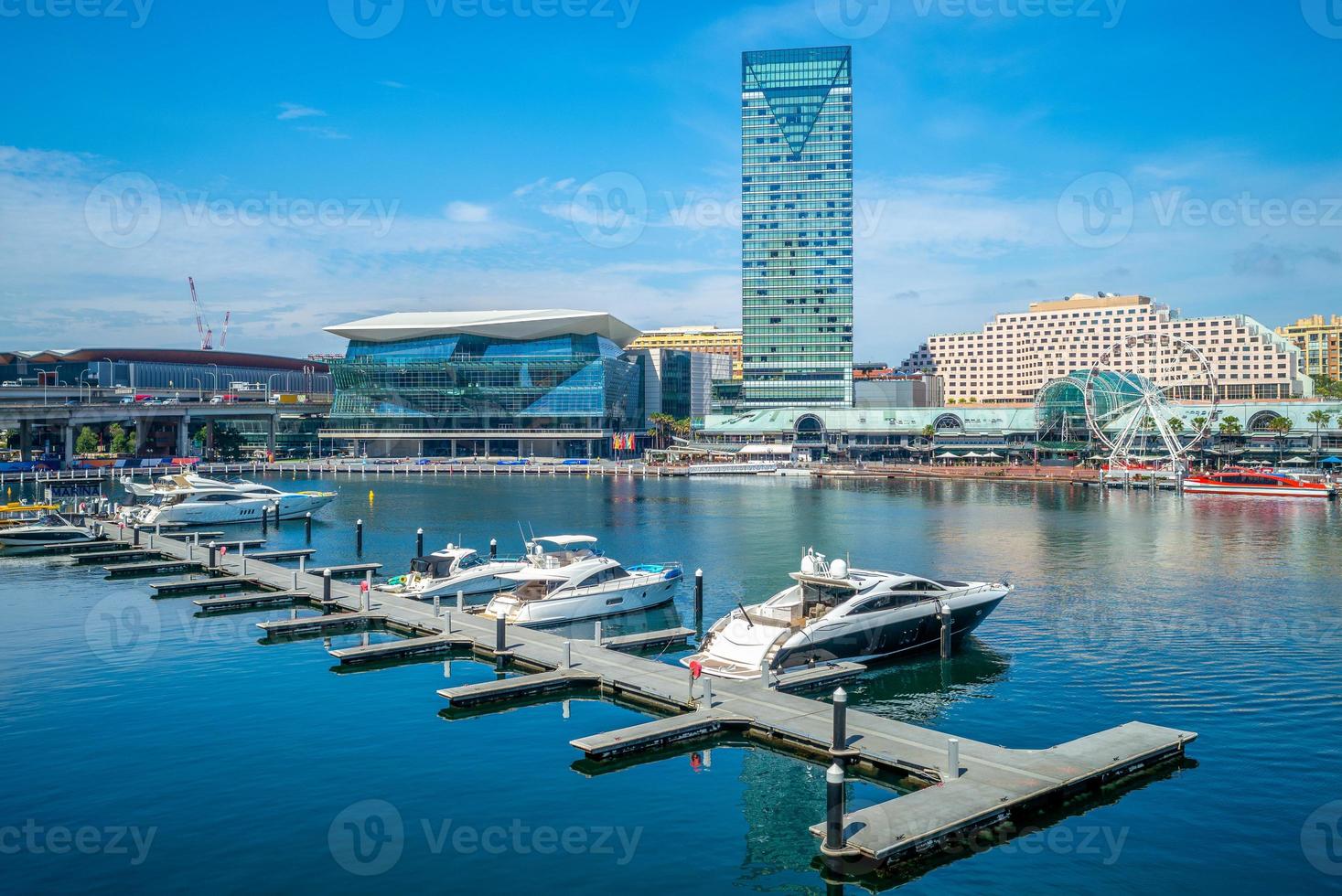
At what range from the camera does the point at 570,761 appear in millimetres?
27406

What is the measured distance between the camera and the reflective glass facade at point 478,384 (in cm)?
18738

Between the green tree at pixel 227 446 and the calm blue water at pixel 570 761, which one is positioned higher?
the green tree at pixel 227 446

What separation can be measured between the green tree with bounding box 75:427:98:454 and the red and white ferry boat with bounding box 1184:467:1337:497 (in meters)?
166

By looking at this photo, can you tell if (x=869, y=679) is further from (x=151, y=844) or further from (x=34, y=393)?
(x=34, y=393)

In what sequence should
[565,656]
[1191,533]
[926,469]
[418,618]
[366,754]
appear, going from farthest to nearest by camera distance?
[926,469], [1191,533], [418,618], [565,656], [366,754]

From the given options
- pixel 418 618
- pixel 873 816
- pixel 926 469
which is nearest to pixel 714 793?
pixel 873 816

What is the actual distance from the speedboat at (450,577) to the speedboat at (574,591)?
104 inches

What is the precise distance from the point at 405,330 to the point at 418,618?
153 meters

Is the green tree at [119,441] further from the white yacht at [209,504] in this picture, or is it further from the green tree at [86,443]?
the white yacht at [209,504]

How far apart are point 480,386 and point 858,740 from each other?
550 feet

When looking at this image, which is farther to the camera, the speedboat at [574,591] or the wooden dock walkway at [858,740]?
the speedboat at [574,591]

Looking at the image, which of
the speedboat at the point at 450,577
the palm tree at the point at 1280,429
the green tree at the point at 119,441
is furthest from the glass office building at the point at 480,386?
the speedboat at the point at 450,577

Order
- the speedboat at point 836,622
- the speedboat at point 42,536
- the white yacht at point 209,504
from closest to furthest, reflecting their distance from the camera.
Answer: the speedboat at point 836,622, the speedboat at point 42,536, the white yacht at point 209,504

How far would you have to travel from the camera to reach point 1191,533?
77312mm
